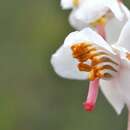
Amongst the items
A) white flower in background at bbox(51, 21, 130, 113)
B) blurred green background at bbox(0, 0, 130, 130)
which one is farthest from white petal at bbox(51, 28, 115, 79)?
blurred green background at bbox(0, 0, 130, 130)

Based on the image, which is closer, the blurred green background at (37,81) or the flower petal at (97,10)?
the flower petal at (97,10)

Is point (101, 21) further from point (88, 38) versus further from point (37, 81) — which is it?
point (37, 81)

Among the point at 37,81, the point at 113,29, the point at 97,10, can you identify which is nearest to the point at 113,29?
the point at 113,29

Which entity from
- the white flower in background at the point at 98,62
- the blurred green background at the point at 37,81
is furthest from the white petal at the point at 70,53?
the blurred green background at the point at 37,81

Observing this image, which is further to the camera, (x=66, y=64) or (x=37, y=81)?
(x=37, y=81)

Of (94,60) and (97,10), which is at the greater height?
(97,10)

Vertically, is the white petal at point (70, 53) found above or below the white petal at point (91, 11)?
below

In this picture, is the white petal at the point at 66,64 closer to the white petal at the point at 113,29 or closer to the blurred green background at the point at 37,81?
the white petal at the point at 113,29
